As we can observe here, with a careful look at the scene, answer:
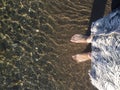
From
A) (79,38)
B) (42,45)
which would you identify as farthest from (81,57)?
(42,45)

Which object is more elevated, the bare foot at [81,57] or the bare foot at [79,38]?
the bare foot at [79,38]

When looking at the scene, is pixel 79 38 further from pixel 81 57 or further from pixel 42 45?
pixel 42 45

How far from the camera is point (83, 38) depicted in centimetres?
266

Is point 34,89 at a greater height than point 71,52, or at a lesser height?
lesser

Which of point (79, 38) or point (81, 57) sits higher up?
point (79, 38)

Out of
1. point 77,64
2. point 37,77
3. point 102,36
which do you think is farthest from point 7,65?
point 102,36

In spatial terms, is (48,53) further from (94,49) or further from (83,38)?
(94,49)

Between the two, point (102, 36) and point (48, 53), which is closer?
point (102, 36)

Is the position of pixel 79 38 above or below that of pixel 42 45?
above

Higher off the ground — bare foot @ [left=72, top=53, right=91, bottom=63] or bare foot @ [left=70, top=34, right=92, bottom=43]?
bare foot @ [left=70, top=34, right=92, bottom=43]

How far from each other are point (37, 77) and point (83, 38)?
0.58m

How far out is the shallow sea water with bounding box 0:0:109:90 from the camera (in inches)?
103

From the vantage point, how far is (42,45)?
2.71 m

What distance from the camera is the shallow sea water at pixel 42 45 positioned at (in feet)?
8.61
